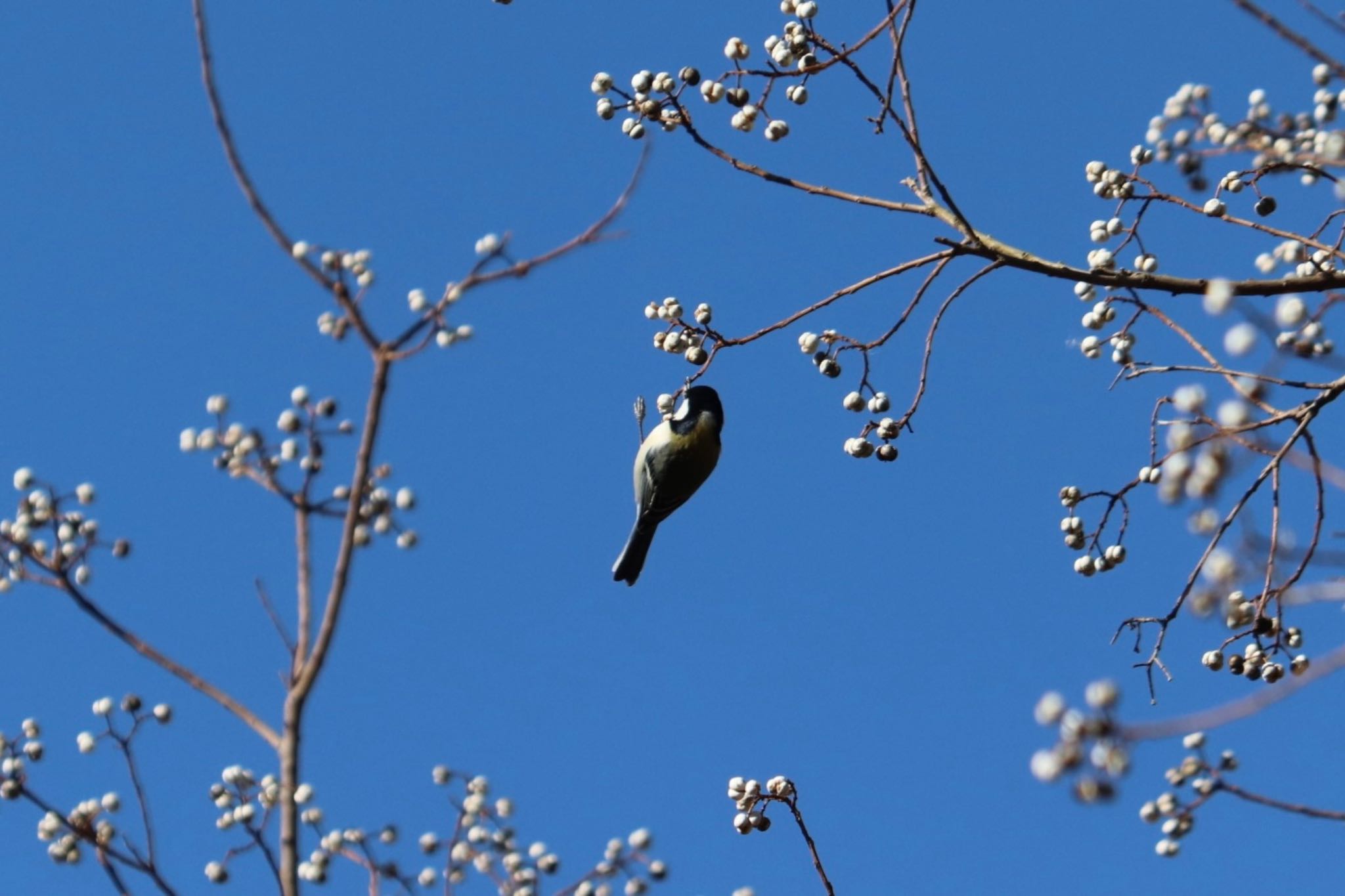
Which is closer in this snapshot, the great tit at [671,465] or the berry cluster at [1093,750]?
the berry cluster at [1093,750]

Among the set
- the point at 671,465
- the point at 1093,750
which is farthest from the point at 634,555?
the point at 1093,750

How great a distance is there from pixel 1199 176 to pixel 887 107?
46.2 inches

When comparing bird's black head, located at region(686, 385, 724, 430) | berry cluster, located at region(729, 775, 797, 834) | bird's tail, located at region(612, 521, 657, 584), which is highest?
bird's black head, located at region(686, 385, 724, 430)

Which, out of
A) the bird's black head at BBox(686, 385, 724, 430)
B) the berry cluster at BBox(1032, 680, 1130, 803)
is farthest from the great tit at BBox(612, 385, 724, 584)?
the berry cluster at BBox(1032, 680, 1130, 803)

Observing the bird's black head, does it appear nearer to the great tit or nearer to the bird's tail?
the great tit

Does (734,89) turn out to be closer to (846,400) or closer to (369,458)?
(846,400)

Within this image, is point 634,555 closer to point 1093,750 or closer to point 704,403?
point 704,403

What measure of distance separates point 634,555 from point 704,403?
0.72m

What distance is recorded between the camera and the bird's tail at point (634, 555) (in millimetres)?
6180

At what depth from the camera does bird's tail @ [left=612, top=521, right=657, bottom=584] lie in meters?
6.18

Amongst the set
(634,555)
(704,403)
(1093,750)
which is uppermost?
(704,403)

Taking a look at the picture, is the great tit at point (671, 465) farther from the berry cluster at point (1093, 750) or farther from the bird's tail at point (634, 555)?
the berry cluster at point (1093, 750)

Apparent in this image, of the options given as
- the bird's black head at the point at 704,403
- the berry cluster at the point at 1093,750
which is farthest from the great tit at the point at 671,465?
the berry cluster at the point at 1093,750

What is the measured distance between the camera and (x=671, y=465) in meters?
5.88
